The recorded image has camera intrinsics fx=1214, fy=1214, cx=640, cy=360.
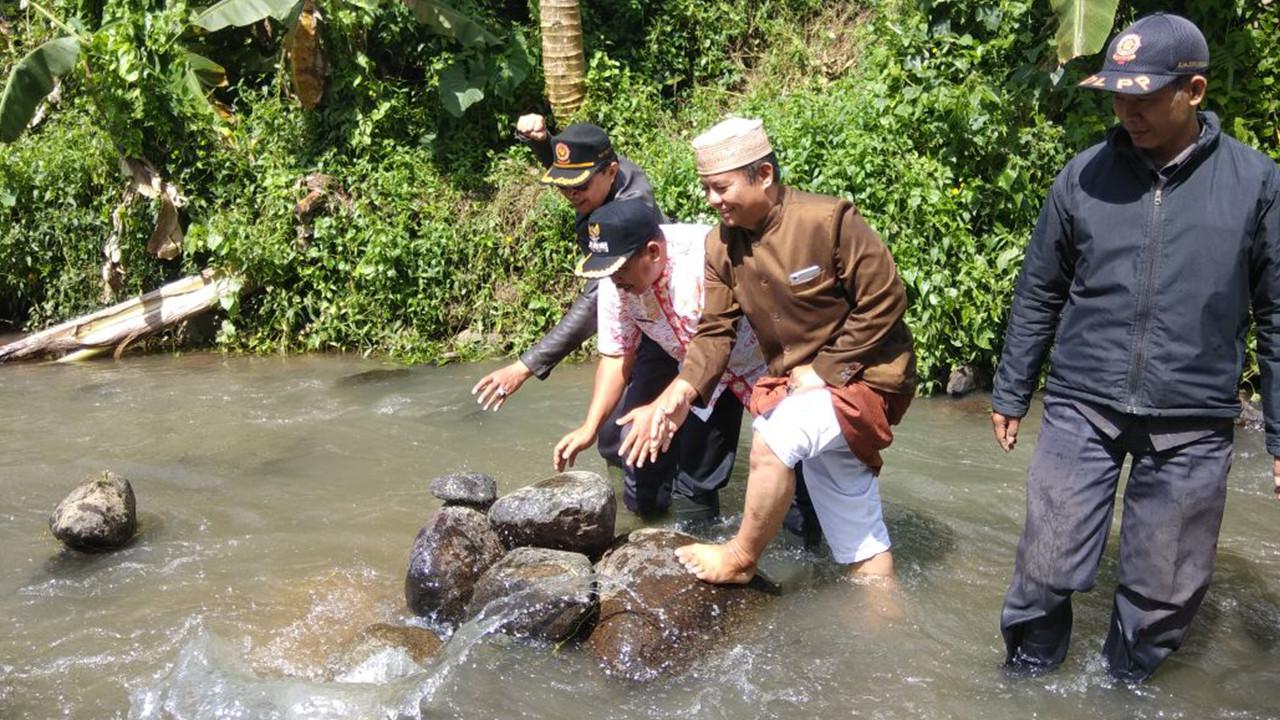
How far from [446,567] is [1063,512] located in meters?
2.37

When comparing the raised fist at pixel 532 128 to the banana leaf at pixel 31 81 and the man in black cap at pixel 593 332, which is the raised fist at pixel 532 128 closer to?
the man in black cap at pixel 593 332

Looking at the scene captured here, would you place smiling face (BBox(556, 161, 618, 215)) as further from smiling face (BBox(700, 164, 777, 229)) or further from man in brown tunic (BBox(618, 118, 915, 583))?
smiling face (BBox(700, 164, 777, 229))

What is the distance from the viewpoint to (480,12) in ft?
36.3

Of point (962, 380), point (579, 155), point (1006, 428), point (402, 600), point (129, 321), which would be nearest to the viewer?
point (1006, 428)

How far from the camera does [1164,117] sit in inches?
140

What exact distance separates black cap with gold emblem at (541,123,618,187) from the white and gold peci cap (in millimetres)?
1320

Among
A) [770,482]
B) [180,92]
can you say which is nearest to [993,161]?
[770,482]

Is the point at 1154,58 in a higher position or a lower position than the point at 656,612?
higher

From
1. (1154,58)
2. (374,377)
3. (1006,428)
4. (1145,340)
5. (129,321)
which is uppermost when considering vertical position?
(1154,58)

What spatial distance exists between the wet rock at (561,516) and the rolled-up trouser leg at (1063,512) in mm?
1762

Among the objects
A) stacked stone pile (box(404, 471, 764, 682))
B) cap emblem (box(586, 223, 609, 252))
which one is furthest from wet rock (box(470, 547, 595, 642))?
cap emblem (box(586, 223, 609, 252))

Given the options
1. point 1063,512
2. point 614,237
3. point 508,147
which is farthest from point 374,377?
point 1063,512

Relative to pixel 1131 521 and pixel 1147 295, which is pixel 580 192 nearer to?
pixel 1147 295

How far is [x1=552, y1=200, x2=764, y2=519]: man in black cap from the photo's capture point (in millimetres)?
4699
